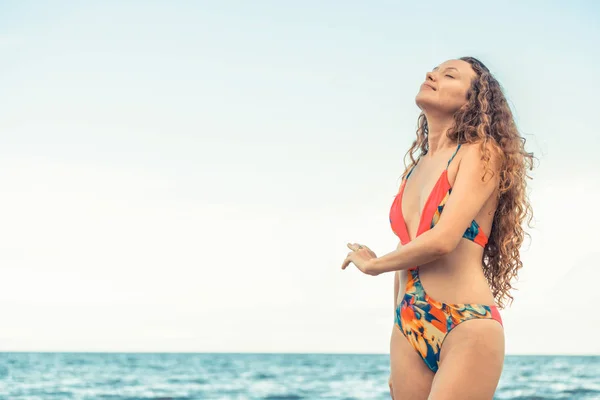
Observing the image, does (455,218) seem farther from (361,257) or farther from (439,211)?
(361,257)

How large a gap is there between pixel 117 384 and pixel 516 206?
2818cm

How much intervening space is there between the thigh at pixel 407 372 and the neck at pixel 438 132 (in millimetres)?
806

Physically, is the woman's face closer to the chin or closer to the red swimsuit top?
the chin

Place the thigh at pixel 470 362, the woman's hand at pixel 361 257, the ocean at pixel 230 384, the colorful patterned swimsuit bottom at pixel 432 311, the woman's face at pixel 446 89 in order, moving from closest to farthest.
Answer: the thigh at pixel 470 362, the colorful patterned swimsuit bottom at pixel 432 311, the woman's hand at pixel 361 257, the woman's face at pixel 446 89, the ocean at pixel 230 384

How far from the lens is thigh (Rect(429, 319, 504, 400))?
3.00 m

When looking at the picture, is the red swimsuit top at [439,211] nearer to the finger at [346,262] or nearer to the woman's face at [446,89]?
the woman's face at [446,89]

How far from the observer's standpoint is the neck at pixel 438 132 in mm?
3490

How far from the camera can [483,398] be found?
9.97 feet

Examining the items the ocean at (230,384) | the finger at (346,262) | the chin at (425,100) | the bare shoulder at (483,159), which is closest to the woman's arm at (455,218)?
the bare shoulder at (483,159)

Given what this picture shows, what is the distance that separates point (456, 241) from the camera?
3105 mm

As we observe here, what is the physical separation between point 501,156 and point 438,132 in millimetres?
344

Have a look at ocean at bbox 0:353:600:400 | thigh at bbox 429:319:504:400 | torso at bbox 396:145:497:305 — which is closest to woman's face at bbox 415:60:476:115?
torso at bbox 396:145:497:305

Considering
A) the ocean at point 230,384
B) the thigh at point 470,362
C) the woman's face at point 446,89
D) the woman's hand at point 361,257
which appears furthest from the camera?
the ocean at point 230,384

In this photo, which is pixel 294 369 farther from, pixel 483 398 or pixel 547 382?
pixel 483 398
